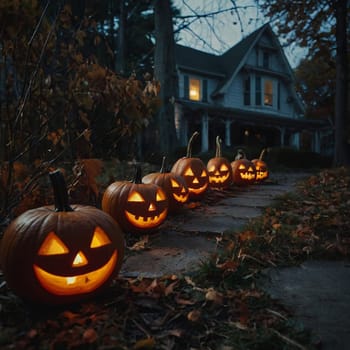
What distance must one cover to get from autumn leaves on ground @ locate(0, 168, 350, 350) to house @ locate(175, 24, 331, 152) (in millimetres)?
14603

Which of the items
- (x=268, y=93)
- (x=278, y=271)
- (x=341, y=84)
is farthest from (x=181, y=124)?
(x=278, y=271)

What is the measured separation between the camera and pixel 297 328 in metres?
1.32

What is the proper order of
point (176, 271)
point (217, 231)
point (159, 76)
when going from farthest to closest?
point (159, 76) → point (217, 231) → point (176, 271)

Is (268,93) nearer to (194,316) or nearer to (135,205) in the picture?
(135,205)

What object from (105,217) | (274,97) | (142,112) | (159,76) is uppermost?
(274,97)

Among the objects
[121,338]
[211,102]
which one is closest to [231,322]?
[121,338]

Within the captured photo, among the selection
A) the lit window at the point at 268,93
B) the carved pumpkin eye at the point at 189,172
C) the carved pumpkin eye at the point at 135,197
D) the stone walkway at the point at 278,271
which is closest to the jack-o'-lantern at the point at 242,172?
the carved pumpkin eye at the point at 189,172

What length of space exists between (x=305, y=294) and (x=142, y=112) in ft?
→ 5.28

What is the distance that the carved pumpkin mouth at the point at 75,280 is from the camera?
1580 millimetres

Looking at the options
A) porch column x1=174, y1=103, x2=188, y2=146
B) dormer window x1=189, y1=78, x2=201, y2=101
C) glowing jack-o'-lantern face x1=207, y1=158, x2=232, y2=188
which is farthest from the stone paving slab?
dormer window x1=189, y1=78, x2=201, y2=101

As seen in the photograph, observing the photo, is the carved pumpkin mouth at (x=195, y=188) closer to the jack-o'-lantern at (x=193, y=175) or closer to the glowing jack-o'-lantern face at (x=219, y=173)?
the jack-o'-lantern at (x=193, y=175)

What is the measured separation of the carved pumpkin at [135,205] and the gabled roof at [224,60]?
16.1 metres

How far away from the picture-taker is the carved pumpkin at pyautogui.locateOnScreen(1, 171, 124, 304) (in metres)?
1.57

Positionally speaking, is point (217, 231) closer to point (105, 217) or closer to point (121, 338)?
point (105, 217)
